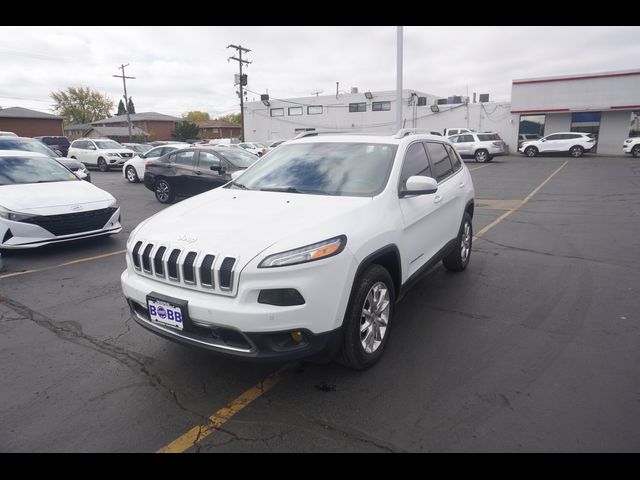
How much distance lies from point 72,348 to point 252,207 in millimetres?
2038

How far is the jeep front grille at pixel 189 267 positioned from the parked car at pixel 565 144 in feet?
102

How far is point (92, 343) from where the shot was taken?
381 centimetres

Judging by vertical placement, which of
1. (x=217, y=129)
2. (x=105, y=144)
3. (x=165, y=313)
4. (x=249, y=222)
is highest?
(x=217, y=129)

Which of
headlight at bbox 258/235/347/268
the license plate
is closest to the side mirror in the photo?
headlight at bbox 258/235/347/268

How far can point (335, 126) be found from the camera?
4175 cm

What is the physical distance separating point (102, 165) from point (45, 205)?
20.7 meters

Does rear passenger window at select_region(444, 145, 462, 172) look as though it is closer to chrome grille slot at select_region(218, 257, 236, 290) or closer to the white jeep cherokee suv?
the white jeep cherokee suv

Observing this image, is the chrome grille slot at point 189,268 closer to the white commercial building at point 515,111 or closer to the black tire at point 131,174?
the black tire at point 131,174

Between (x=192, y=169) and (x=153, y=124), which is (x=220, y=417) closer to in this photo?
(x=192, y=169)

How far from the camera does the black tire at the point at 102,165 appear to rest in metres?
24.6

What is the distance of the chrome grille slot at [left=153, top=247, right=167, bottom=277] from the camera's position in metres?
2.99

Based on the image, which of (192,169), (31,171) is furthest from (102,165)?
(31,171)

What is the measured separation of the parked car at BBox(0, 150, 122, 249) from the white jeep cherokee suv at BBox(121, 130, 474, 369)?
370cm
